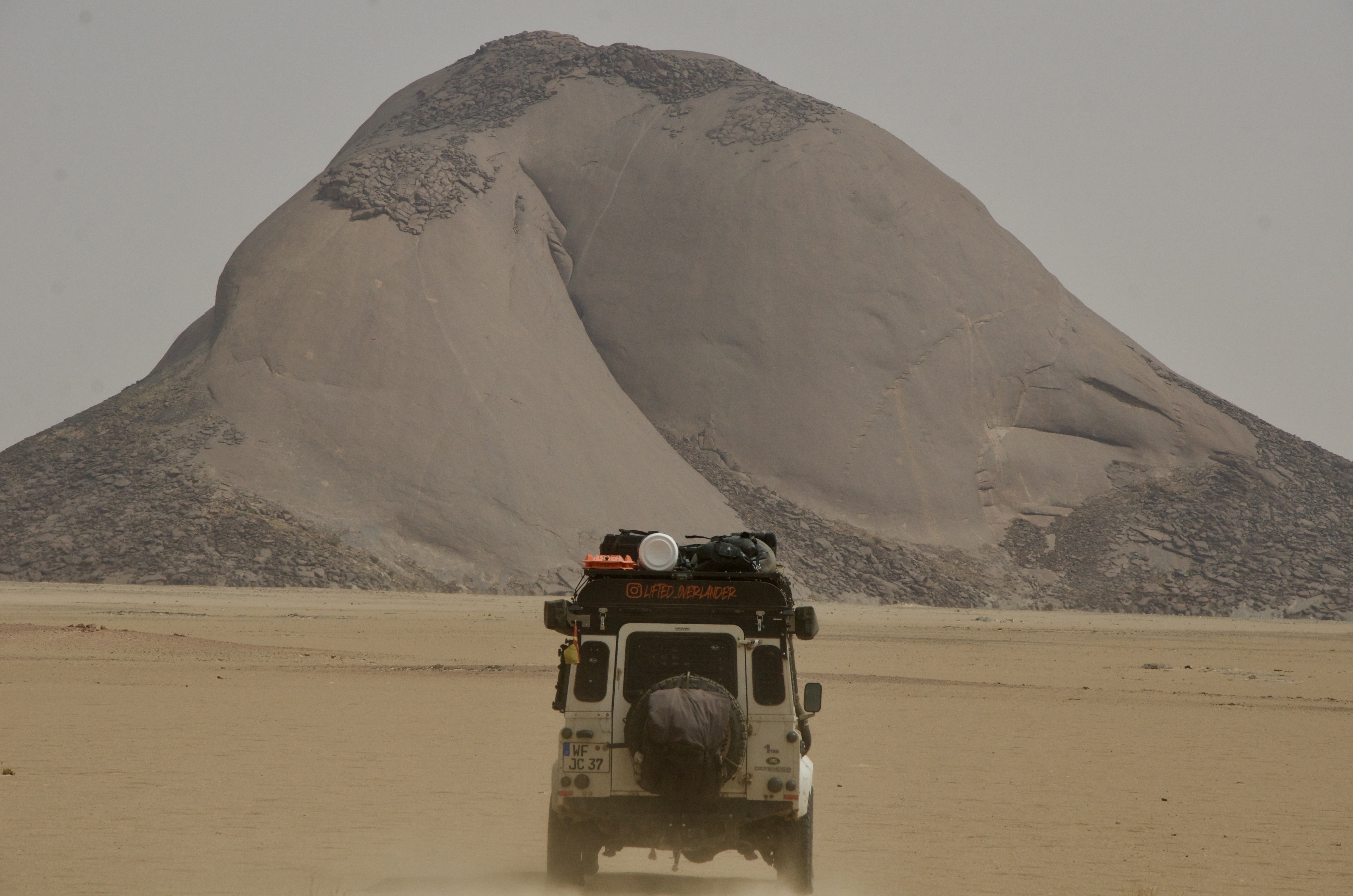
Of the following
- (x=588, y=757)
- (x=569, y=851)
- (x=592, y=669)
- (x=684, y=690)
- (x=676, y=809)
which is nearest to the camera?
(x=684, y=690)

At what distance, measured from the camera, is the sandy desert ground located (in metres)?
11.2

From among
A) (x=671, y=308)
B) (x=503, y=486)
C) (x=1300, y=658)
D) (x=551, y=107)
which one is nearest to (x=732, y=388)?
(x=671, y=308)

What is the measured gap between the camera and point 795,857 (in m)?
9.60

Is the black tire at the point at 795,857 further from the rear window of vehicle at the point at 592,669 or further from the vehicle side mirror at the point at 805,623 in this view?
the rear window of vehicle at the point at 592,669

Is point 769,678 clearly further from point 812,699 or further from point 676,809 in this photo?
point 676,809

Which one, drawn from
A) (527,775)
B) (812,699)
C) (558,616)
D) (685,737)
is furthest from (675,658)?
(527,775)

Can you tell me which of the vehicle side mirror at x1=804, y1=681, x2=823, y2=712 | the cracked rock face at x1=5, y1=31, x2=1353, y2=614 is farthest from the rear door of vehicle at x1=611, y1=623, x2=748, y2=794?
the cracked rock face at x1=5, y1=31, x2=1353, y2=614

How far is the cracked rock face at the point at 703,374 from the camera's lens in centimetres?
7619

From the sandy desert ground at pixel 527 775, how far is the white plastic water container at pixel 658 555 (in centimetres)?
267

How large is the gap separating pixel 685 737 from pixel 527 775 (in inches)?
307

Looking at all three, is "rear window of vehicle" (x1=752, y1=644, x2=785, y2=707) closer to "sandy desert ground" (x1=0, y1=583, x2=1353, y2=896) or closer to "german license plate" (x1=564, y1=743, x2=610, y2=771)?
"german license plate" (x1=564, y1=743, x2=610, y2=771)

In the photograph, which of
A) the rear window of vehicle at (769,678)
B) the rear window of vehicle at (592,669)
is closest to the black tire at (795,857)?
the rear window of vehicle at (769,678)

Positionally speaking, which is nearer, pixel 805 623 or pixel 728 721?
pixel 728 721

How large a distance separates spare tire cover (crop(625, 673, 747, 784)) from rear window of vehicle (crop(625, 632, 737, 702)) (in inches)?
6.4
